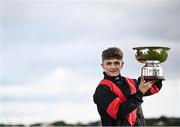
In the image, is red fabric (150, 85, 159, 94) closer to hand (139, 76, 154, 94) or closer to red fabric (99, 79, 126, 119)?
hand (139, 76, 154, 94)

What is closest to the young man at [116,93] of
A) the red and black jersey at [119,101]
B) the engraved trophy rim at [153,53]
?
the red and black jersey at [119,101]

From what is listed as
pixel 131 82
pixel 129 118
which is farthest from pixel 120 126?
pixel 131 82

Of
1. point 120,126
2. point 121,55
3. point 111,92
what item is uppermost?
point 121,55

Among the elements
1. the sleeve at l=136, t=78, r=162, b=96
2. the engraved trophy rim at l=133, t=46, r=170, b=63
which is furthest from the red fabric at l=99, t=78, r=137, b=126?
the engraved trophy rim at l=133, t=46, r=170, b=63

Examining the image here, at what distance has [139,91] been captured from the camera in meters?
5.54

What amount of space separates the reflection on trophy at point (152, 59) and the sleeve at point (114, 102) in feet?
1.14

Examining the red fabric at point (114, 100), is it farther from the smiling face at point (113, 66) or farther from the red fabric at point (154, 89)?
the red fabric at point (154, 89)

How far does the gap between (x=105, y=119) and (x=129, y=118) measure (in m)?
0.27

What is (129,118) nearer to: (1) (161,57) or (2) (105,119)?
(2) (105,119)

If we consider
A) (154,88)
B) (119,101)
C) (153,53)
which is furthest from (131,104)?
(153,53)

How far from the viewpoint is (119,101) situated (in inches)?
221

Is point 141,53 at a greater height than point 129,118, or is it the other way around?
point 141,53

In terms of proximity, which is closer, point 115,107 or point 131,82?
point 115,107

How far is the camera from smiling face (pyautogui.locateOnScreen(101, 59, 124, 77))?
5746 mm
